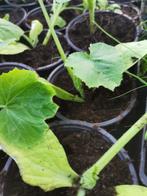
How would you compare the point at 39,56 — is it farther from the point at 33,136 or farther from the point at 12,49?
the point at 33,136

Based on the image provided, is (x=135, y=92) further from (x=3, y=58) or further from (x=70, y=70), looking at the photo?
(x=3, y=58)

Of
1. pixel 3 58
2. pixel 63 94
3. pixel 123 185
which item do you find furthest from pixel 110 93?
pixel 3 58

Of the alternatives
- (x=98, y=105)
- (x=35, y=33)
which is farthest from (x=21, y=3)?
(x=98, y=105)

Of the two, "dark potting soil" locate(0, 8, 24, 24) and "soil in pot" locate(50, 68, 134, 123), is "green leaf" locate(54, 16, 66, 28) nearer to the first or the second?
"dark potting soil" locate(0, 8, 24, 24)

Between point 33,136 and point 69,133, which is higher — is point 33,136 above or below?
above

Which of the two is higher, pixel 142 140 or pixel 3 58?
pixel 3 58

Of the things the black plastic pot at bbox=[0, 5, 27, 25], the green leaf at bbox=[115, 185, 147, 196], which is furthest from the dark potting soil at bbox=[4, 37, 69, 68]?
the green leaf at bbox=[115, 185, 147, 196]
